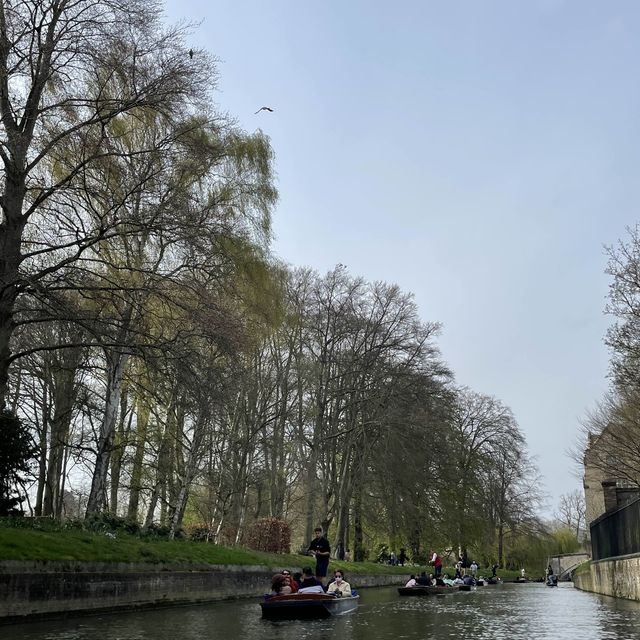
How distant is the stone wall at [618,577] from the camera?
66.6 feet

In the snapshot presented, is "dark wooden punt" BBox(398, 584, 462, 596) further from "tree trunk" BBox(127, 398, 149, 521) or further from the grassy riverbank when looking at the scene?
"tree trunk" BBox(127, 398, 149, 521)

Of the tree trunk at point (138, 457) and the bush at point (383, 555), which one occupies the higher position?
the tree trunk at point (138, 457)

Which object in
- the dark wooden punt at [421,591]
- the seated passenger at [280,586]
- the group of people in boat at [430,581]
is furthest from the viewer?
the group of people in boat at [430,581]

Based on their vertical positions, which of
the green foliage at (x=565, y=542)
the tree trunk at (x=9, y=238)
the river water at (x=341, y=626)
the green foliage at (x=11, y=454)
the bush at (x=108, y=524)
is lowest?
the green foliage at (x=565, y=542)

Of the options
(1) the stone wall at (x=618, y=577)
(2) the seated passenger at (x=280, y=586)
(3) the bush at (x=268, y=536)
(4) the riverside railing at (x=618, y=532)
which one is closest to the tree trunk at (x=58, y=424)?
(3) the bush at (x=268, y=536)

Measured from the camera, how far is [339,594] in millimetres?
18812

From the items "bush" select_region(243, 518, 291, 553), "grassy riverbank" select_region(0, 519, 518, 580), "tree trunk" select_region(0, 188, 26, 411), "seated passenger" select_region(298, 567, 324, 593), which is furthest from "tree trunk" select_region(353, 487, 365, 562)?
"tree trunk" select_region(0, 188, 26, 411)

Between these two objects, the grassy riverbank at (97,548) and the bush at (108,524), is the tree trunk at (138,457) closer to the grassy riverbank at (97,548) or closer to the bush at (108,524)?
the bush at (108,524)

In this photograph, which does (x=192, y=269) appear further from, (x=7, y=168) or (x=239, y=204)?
(x=239, y=204)

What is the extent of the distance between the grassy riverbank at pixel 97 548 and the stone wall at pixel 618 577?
11.1 meters

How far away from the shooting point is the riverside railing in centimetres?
2003

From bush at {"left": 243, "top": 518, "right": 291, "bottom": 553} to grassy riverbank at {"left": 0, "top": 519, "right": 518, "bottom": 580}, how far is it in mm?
5229

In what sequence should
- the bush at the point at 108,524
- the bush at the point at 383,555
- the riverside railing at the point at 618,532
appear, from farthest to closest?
the bush at the point at 383,555 < the riverside railing at the point at 618,532 < the bush at the point at 108,524

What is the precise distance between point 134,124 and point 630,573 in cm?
1918
